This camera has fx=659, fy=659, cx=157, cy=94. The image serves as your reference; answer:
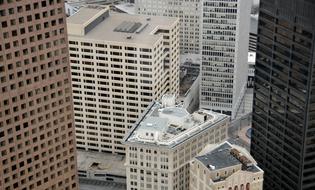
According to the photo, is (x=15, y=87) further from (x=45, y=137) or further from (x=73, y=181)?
(x=73, y=181)

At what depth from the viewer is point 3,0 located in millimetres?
159375

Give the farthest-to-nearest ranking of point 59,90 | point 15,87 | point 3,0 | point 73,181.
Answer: point 73,181 < point 59,90 < point 15,87 < point 3,0

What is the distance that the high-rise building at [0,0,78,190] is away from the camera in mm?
166000

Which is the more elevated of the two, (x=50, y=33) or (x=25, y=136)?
(x=50, y=33)

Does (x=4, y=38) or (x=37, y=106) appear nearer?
(x=4, y=38)

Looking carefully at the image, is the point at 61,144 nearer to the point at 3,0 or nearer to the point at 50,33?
the point at 50,33

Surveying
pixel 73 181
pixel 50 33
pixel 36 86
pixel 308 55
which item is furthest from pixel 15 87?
pixel 308 55

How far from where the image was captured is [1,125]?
171375mm

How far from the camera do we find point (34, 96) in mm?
175000

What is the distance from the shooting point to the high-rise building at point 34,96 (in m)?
166

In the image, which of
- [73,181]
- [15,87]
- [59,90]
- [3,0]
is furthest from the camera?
[73,181]

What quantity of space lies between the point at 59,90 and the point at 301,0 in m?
77.1

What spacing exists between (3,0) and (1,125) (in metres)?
33.2

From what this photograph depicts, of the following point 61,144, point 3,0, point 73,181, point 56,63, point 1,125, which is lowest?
point 73,181
